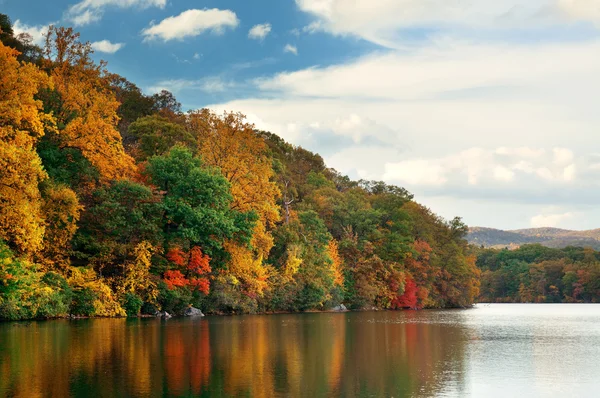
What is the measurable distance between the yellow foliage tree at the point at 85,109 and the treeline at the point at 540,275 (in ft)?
414

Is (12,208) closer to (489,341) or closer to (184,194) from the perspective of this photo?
(184,194)

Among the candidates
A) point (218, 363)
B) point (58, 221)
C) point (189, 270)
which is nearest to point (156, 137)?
point (189, 270)

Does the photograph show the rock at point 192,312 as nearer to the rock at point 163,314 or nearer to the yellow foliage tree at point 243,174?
the rock at point 163,314

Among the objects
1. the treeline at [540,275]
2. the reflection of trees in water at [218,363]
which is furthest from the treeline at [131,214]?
the treeline at [540,275]

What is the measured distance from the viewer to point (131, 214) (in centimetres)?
4659

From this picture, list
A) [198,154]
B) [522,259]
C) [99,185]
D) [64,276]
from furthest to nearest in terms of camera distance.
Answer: [522,259], [198,154], [99,185], [64,276]

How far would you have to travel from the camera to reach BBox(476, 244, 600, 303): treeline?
5950 inches

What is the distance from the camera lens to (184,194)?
52.0 metres

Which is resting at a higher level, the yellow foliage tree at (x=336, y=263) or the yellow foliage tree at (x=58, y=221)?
the yellow foliage tree at (x=58, y=221)

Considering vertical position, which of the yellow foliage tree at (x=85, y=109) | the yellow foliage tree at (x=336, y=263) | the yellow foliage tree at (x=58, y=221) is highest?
the yellow foliage tree at (x=85, y=109)

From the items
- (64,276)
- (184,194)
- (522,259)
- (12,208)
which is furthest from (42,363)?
(522,259)

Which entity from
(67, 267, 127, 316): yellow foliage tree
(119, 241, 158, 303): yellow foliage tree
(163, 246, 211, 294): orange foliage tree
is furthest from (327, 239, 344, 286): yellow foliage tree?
(67, 267, 127, 316): yellow foliage tree

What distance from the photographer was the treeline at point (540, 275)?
496 ft

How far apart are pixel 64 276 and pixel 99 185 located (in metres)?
8.03
